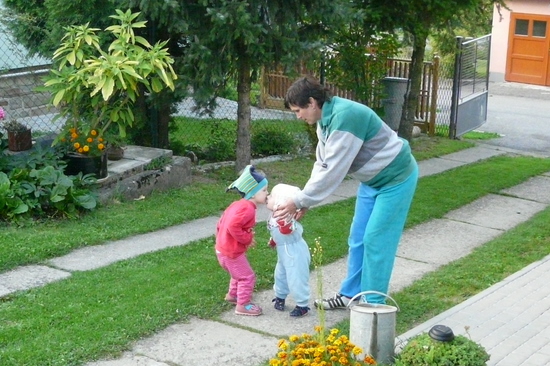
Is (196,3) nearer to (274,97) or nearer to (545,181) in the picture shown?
(545,181)

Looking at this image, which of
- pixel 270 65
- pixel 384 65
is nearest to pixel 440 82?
pixel 384 65

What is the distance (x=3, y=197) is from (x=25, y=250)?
2.76 ft

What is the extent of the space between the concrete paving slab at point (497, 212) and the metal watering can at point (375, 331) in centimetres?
407

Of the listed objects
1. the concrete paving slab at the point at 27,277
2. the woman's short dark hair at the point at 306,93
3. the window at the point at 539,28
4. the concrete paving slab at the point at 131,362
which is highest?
the window at the point at 539,28

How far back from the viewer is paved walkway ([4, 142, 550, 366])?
17.0 feet

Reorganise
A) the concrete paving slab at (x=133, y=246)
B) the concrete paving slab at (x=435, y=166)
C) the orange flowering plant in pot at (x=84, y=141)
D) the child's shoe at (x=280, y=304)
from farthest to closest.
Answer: the concrete paving slab at (x=435, y=166)
the orange flowering plant in pot at (x=84, y=141)
the concrete paving slab at (x=133, y=246)
the child's shoe at (x=280, y=304)

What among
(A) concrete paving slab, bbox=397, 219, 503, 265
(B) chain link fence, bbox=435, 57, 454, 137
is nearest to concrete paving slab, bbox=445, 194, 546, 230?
(A) concrete paving slab, bbox=397, 219, 503, 265

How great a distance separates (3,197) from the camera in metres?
7.35

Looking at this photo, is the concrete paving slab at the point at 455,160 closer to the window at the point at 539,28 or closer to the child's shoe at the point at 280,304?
the child's shoe at the point at 280,304

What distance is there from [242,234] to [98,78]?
9.72 ft

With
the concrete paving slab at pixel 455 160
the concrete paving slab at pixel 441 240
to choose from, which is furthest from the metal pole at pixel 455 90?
the concrete paving slab at pixel 441 240

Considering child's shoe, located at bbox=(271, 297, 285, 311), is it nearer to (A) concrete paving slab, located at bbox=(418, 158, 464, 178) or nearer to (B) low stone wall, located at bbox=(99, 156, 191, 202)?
(B) low stone wall, located at bbox=(99, 156, 191, 202)

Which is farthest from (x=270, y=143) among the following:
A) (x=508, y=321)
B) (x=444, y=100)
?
(x=508, y=321)

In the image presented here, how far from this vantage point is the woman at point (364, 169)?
529 centimetres
